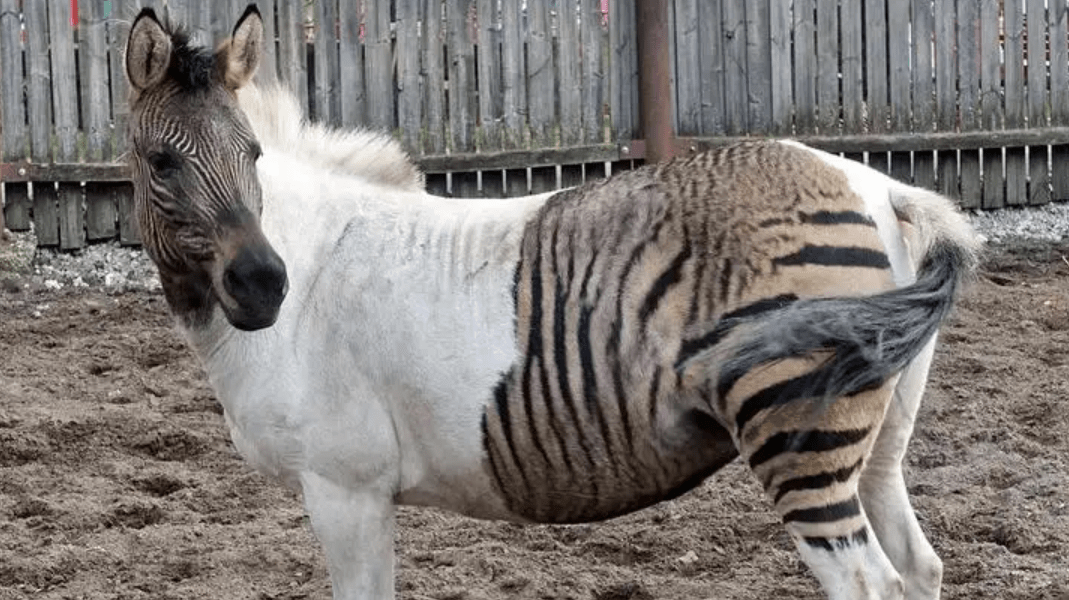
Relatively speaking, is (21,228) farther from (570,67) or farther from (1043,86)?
(1043,86)

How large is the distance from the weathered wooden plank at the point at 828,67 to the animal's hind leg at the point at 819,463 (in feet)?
22.5

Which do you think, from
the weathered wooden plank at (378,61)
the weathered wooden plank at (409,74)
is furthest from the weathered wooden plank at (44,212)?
the weathered wooden plank at (409,74)

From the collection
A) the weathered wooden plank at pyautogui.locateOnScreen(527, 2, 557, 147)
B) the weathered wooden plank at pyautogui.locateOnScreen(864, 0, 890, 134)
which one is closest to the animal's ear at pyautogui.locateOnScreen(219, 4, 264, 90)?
the weathered wooden plank at pyautogui.locateOnScreen(527, 2, 557, 147)

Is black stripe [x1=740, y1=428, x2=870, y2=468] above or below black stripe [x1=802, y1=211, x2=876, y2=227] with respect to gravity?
below

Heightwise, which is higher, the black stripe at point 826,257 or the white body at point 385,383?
the black stripe at point 826,257

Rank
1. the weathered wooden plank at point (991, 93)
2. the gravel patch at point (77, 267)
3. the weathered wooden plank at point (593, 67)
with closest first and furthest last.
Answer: the gravel patch at point (77, 267), the weathered wooden plank at point (593, 67), the weathered wooden plank at point (991, 93)

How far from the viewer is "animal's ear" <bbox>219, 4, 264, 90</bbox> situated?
13.8 ft

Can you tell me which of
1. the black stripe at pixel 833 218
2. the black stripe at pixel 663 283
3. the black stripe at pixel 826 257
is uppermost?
the black stripe at pixel 833 218

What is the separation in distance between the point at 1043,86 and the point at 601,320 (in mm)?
7576

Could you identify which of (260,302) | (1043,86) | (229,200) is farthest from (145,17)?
(1043,86)

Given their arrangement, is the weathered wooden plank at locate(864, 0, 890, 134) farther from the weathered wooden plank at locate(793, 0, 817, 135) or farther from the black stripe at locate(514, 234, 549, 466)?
the black stripe at locate(514, 234, 549, 466)

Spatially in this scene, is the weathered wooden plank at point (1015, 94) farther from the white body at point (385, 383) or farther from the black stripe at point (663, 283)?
the black stripe at point (663, 283)

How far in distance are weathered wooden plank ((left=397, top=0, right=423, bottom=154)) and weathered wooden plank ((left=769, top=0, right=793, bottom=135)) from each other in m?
2.33

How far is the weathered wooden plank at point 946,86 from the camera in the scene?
10562mm
